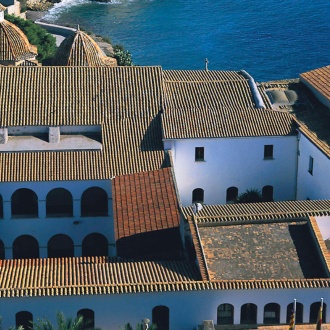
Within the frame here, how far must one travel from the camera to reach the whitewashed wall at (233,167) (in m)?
54.9

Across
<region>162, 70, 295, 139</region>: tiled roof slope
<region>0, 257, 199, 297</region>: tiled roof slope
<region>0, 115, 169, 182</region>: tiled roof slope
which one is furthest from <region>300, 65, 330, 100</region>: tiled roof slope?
<region>0, 257, 199, 297</region>: tiled roof slope

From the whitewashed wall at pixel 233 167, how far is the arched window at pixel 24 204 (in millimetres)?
7377

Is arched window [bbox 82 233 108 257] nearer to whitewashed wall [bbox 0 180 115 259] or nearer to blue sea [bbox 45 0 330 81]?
whitewashed wall [bbox 0 180 115 259]

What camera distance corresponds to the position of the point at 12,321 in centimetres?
4259

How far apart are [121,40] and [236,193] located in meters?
56.6

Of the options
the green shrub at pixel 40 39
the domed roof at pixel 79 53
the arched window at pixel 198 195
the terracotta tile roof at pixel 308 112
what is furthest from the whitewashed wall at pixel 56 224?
the green shrub at pixel 40 39

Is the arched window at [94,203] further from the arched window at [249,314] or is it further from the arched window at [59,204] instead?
the arched window at [249,314]

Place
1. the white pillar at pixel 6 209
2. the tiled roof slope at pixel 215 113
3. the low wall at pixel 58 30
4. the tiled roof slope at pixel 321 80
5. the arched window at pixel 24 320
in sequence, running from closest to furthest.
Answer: the arched window at pixel 24 320, the white pillar at pixel 6 209, the tiled roof slope at pixel 215 113, the tiled roof slope at pixel 321 80, the low wall at pixel 58 30

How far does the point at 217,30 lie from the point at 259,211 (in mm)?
70572

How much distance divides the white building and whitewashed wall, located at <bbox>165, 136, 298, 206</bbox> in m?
0.06

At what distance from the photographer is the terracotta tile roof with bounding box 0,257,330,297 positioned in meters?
42.0

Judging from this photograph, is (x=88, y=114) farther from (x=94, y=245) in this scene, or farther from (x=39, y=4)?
(x=39, y=4)

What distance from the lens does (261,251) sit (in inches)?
1751

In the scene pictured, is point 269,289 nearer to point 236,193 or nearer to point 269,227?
point 269,227
